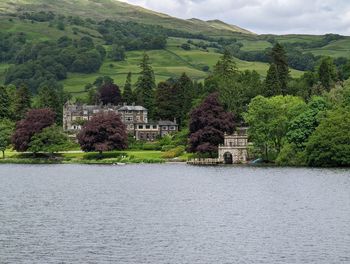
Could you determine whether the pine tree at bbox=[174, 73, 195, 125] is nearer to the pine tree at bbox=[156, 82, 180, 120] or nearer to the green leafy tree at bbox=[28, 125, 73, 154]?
the pine tree at bbox=[156, 82, 180, 120]

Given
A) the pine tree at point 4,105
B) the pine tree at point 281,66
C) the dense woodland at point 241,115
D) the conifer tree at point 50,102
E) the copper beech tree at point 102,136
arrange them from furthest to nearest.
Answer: the conifer tree at point 50,102 < the pine tree at point 4,105 < the pine tree at point 281,66 < the copper beech tree at point 102,136 < the dense woodland at point 241,115

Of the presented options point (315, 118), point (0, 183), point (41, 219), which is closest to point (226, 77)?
point (315, 118)

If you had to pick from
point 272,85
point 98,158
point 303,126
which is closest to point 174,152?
point 98,158

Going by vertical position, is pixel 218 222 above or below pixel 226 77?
below

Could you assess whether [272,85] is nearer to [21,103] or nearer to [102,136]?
[102,136]

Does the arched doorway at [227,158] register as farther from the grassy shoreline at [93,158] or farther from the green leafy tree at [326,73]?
the green leafy tree at [326,73]

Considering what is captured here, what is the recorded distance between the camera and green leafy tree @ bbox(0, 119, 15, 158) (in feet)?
Result: 493

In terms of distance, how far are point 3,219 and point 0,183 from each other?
34.0 m

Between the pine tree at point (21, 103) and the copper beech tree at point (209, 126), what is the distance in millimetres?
50521

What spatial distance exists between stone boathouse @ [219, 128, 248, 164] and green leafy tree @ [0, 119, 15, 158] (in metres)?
39.6

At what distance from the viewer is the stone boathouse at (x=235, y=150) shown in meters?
133

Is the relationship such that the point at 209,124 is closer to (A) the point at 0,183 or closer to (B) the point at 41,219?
(A) the point at 0,183

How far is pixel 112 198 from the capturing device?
77875 millimetres

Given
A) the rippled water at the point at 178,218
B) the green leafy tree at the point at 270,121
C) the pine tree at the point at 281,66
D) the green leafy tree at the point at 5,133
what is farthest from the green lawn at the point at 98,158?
the rippled water at the point at 178,218
